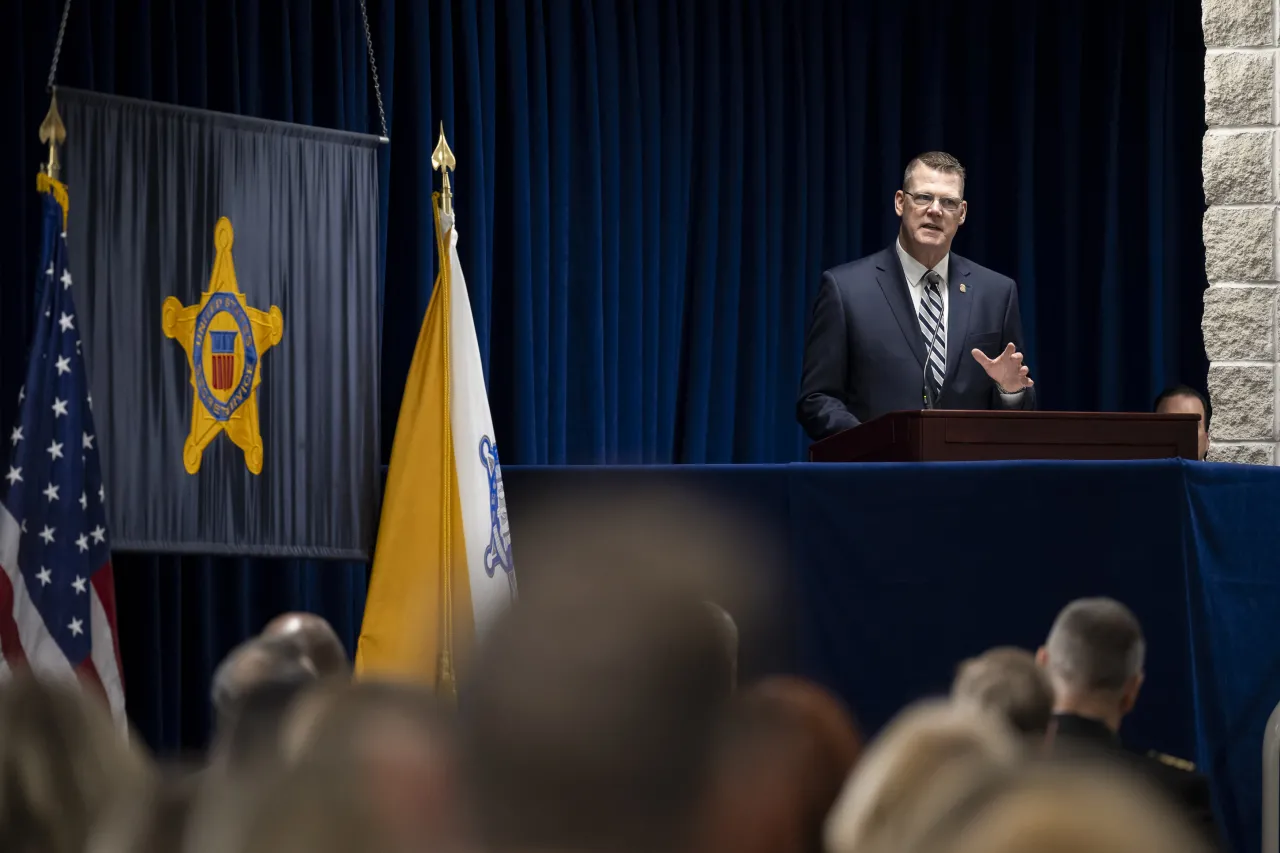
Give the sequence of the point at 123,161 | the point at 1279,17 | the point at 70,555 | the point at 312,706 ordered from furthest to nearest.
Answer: the point at 1279,17 → the point at 123,161 → the point at 70,555 → the point at 312,706

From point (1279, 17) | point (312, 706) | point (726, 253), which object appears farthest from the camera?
point (726, 253)

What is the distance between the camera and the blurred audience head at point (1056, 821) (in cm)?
78

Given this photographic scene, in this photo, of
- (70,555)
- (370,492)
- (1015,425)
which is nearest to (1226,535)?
(1015,425)

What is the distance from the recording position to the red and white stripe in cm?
385

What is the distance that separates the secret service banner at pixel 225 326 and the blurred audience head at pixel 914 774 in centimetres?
328

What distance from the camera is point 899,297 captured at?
5.41 metres

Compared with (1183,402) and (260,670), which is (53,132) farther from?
(1183,402)

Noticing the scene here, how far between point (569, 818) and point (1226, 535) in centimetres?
356

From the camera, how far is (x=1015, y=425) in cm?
412

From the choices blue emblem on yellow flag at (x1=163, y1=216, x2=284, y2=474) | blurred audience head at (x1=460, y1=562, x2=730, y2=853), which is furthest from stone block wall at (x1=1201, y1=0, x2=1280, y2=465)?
blurred audience head at (x1=460, y1=562, x2=730, y2=853)

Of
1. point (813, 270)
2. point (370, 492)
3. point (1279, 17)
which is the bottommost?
point (370, 492)

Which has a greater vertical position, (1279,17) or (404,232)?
(1279,17)

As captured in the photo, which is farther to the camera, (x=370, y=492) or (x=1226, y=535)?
(x=370, y=492)

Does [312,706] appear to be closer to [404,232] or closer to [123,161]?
[123,161]
